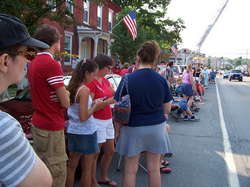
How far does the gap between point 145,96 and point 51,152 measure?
1105 millimetres

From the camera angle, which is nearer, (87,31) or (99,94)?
(99,94)

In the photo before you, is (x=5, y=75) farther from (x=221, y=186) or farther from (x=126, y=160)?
(x=221, y=186)

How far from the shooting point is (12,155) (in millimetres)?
863

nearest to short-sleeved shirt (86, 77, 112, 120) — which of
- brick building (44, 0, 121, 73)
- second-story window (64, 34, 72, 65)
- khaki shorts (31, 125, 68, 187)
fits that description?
khaki shorts (31, 125, 68, 187)

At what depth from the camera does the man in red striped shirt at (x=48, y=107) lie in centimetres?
205

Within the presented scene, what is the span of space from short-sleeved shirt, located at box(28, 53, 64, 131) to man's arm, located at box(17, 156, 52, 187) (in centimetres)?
117

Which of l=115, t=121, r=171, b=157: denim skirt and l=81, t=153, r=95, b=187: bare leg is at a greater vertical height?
l=115, t=121, r=171, b=157: denim skirt

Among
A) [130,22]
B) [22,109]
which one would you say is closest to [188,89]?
[130,22]

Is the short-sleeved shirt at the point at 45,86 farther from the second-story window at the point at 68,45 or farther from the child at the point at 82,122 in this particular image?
the second-story window at the point at 68,45

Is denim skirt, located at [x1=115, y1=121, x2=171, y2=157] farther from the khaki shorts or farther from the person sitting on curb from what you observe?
the person sitting on curb

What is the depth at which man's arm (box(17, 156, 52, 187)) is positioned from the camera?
2.95ft

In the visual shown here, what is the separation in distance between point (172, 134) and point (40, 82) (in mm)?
4713

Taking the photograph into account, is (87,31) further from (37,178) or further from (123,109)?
(37,178)

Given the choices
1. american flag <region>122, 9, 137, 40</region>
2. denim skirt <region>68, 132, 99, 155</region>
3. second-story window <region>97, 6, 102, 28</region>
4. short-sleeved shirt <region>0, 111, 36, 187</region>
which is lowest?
denim skirt <region>68, 132, 99, 155</region>
